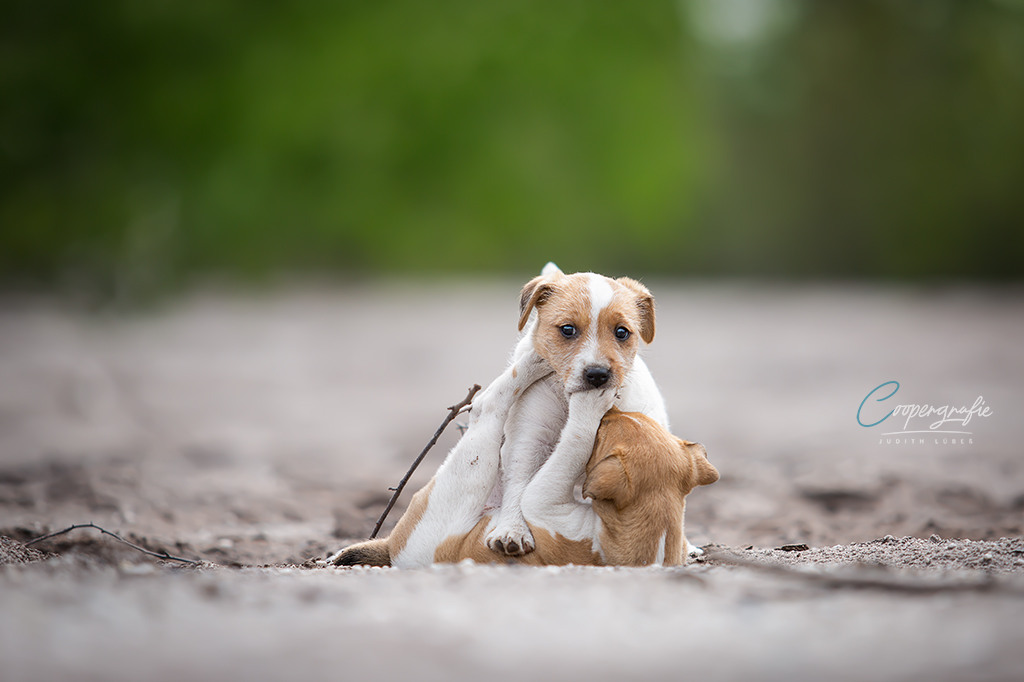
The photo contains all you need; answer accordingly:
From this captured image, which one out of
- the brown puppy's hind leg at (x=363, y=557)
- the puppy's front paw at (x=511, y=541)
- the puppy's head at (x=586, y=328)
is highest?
the puppy's head at (x=586, y=328)

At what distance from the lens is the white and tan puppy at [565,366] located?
403 cm

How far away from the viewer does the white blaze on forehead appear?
418cm

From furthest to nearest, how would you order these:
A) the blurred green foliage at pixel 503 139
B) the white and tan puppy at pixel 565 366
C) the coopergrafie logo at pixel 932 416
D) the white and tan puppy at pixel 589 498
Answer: the blurred green foliage at pixel 503 139, the coopergrafie logo at pixel 932 416, the white and tan puppy at pixel 565 366, the white and tan puppy at pixel 589 498

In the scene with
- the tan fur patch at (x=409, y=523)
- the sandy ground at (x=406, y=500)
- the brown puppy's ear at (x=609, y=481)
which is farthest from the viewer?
the tan fur patch at (x=409, y=523)

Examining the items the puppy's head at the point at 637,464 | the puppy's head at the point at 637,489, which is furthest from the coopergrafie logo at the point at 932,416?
the puppy's head at the point at 637,489

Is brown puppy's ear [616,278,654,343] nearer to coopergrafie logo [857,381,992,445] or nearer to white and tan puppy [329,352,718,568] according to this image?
white and tan puppy [329,352,718,568]

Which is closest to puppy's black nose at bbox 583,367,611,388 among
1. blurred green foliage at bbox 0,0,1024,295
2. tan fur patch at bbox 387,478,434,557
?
tan fur patch at bbox 387,478,434,557

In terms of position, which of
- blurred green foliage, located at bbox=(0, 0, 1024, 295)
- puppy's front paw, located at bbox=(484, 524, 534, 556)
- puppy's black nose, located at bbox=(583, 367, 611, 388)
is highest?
blurred green foliage, located at bbox=(0, 0, 1024, 295)

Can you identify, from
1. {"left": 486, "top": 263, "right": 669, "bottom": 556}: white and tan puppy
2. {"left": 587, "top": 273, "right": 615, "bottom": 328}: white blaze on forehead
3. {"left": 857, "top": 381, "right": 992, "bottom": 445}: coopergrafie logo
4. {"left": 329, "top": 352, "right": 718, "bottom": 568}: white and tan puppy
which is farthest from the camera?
{"left": 857, "top": 381, "right": 992, "bottom": 445}: coopergrafie logo

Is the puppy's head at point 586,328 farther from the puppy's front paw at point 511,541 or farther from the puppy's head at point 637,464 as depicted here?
the puppy's front paw at point 511,541

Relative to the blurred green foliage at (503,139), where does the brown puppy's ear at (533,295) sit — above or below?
below

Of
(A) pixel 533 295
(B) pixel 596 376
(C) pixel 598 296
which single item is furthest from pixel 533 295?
(B) pixel 596 376

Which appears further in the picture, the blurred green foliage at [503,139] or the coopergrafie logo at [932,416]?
the blurred green foliage at [503,139]

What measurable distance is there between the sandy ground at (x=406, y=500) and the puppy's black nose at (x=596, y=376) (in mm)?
840
